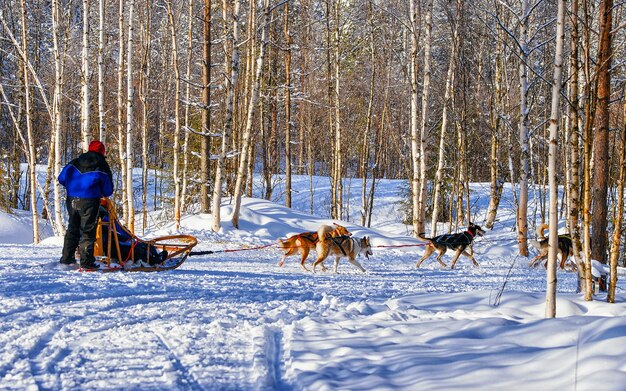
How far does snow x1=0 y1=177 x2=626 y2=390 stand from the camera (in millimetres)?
3186

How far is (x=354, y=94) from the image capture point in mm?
31391

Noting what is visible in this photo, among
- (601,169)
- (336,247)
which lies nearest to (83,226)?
(336,247)

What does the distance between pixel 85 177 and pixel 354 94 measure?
25037mm

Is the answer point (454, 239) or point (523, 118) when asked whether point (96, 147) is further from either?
point (523, 118)

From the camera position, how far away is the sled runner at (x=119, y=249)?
7.75 m

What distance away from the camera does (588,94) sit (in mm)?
4949

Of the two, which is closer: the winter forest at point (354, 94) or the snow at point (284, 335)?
the snow at point (284, 335)

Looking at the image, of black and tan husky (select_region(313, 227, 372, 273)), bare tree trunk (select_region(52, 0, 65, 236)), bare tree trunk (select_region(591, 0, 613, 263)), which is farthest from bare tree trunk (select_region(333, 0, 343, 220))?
bare tree trunk (select_region(591, 0, 613, 263))

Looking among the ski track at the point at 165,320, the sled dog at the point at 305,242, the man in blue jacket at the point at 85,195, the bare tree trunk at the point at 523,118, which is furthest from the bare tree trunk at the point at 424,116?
the man in blue jacket at the point at 85,195

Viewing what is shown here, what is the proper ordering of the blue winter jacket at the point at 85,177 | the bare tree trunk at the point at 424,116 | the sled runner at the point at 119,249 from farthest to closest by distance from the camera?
the bare tree trunk at the point at 424,116
the sled runner at the point at 119,249
the blue winter jacket at the point at 85,177

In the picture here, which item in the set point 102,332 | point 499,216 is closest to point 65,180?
point 102,332

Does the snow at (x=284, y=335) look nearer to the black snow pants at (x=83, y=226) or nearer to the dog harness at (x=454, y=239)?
the black snow pants at (x=83, y=226)

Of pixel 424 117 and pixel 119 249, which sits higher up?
pixel 424 117

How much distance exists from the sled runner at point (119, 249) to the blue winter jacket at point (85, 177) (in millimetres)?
318
